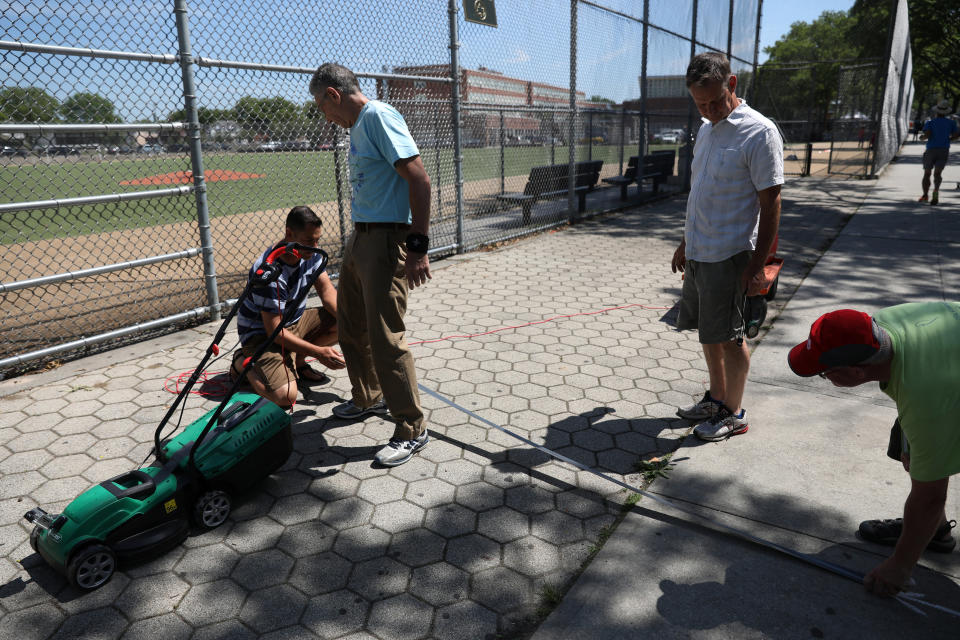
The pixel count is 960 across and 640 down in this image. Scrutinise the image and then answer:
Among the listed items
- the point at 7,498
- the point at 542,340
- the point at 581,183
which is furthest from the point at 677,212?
the point at 7,498

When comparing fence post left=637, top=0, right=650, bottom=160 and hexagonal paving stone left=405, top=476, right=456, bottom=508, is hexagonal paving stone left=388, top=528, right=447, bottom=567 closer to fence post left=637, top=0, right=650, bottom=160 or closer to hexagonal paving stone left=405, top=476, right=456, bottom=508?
hexagonal paving stone left=405, top=476, right=456, bottom=508

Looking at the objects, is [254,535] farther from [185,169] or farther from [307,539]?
[185,169]

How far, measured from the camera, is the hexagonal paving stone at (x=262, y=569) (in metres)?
2.47

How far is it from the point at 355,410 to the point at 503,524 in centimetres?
144

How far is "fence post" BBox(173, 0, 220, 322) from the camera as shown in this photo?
499 cm

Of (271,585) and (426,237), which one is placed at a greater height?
Answer: (426,237)

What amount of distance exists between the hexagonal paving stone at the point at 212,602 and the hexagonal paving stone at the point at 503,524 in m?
1.01

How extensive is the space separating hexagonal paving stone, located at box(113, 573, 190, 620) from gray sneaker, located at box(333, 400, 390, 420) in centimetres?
Result: 149

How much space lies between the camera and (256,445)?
2.94m

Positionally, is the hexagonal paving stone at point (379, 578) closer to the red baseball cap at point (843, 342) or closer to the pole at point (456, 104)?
the red baseball cap at point (843, 342)

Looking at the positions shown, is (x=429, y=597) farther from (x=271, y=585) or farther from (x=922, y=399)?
(x=922, y=399)

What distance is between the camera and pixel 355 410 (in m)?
3.90

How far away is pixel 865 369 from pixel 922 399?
0.55 feet

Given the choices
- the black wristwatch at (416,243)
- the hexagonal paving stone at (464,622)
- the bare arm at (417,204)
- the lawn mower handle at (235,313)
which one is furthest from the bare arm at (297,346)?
the hexagonal paving stone at (464,622)
